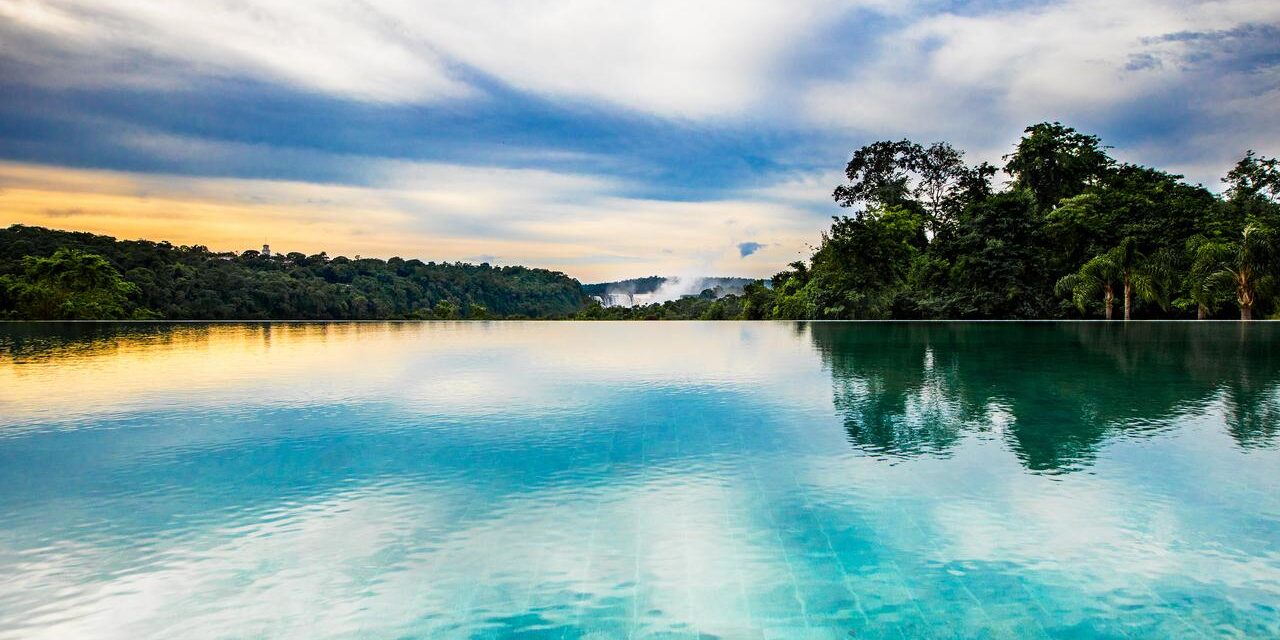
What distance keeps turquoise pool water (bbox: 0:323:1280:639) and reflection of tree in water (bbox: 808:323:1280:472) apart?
0.20 feet

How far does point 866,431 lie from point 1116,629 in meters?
3.12

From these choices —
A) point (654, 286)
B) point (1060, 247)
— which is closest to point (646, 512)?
point (1060, 247)

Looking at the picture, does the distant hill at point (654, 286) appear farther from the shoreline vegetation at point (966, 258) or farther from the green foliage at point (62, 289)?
the green foliage at point (62, 289)

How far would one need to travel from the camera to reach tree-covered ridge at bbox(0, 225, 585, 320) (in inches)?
1095

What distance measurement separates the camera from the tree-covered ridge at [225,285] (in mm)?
27812

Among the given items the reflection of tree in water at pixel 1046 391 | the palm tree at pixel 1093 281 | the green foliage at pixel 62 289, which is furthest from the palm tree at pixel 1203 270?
the green foliage at pixel 62 289

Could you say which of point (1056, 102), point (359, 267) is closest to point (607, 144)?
point (1056, 102)

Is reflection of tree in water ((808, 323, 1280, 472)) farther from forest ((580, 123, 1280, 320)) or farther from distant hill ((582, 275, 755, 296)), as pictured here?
distant hill ((582, 275, 755, 296))

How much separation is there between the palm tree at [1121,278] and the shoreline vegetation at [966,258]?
0.05 m

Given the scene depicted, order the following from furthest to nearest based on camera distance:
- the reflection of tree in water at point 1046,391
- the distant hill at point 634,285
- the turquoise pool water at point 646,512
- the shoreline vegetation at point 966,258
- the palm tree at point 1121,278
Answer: the distant hill at point 634,285 < the shoreline vegetation at point 966,258 < the palm tree at point 1121,278 < the reflection of tree in water at point 1046,391 < the turquoise pool water at point 646,512

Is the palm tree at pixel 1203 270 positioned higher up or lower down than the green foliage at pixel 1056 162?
lower down

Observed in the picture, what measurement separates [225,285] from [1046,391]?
3913 cm

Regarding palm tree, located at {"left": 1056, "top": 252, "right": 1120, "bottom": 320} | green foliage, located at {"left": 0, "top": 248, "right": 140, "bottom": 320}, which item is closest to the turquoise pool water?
palm tree, located at {"left": 1056, "top": 252, "right": 1120, "bottom": 320}

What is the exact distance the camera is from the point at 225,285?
34.9 meters
